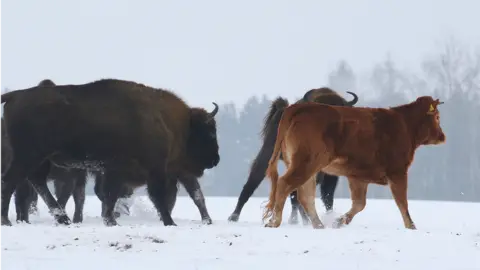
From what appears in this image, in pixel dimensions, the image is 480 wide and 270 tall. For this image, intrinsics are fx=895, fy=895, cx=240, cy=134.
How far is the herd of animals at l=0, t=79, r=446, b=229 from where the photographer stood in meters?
10.2

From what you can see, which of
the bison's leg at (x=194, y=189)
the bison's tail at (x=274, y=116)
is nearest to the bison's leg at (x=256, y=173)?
the bison's tail at (x=274, y=116)

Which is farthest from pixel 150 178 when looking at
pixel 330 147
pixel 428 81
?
pixel 428 81

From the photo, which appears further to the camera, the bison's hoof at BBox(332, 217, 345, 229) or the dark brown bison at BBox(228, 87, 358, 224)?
the dark brown bison at BBox(228, 87, 358, 224)

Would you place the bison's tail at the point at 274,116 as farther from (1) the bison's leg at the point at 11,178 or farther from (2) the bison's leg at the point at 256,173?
(1) the bison's leg at the point at 11,178

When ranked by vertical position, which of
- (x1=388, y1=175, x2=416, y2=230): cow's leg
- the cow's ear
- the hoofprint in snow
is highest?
the cow's ear

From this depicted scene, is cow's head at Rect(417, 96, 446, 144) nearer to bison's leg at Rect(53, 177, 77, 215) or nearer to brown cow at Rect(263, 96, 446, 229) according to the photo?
brown cow at Rect(263, 96, 446, 229)

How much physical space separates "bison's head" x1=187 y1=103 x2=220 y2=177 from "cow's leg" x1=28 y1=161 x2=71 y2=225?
2.58 meters

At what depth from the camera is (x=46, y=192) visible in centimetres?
1168

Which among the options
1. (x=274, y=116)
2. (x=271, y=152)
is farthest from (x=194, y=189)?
(x=274, y=116)

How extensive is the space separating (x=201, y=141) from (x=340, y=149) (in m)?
4.05

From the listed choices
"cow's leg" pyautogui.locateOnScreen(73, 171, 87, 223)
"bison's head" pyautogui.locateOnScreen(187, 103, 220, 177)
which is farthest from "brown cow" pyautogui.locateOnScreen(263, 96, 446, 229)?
"cow's leg" pyautogui.locateOnScreen(73, 171, 87, 223)

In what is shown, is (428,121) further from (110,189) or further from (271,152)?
(110,189)

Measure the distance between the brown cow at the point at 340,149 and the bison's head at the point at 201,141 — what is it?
3.20m

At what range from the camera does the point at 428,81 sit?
64688 mm
